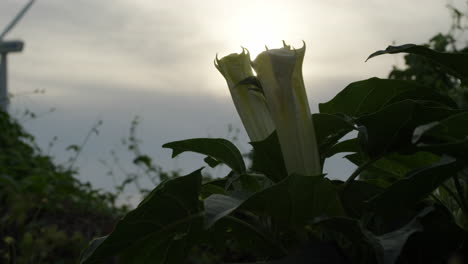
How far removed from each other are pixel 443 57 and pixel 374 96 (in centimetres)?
12

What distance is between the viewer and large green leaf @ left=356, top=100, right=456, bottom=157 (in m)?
0.80

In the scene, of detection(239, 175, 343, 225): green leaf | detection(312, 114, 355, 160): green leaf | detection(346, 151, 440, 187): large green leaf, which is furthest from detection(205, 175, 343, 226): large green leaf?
detection(346, 151, 440, 187): large green leaf

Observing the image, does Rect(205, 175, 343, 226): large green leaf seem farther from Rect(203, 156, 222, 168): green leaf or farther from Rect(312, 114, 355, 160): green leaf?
Rect(203, 156, 222, 168): green leaf

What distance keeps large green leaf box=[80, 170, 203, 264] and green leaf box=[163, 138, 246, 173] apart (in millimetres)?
117

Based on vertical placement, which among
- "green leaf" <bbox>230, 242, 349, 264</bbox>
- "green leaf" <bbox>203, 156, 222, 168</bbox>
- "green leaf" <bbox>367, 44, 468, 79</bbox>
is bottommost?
"green leaf" <bbox>230, 242, 349, 264</bbox>

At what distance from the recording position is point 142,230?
84 cm

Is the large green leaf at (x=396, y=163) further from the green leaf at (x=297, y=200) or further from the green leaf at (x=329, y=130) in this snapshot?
the green leaf at (x=297, y=200)

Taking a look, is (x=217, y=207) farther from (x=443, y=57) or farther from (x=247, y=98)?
(x=443, y=57)

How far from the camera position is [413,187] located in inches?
30.7

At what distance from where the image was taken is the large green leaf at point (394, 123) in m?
0.80

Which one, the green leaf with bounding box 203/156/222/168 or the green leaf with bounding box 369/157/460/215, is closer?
the green leaf with bounding box 369/157/460/215

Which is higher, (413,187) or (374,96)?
(374,96)

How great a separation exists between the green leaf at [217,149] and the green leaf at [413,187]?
0.25 m

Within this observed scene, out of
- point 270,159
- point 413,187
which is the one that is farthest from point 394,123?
point 270,159
